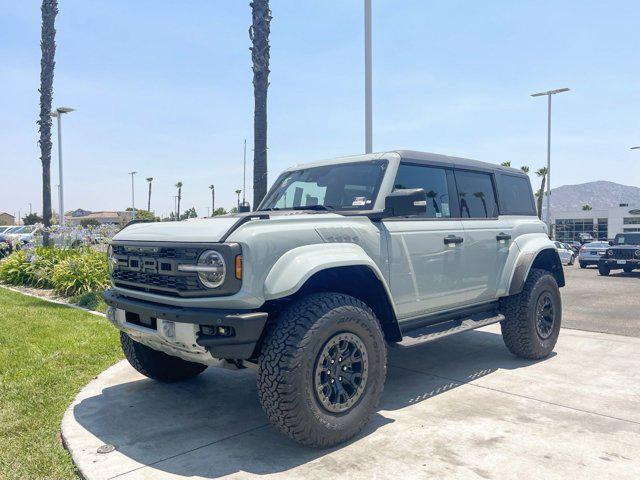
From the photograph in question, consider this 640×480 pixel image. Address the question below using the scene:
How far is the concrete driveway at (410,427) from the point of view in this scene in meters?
3.22

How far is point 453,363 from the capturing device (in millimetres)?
5684

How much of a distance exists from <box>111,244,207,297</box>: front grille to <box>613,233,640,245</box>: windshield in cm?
1934

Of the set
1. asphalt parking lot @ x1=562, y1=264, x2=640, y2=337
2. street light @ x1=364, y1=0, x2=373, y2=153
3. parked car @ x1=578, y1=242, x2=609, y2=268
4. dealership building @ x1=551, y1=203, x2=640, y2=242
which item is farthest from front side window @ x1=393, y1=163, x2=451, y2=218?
dealership building @ x1=551, y1=203, x2=640, y2=242

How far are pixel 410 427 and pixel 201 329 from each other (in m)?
1.69

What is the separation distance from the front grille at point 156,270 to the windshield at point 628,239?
63.5 feet

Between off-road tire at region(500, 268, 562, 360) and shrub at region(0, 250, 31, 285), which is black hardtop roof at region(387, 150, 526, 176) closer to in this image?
off-road tire at region(500, 268, 562, 360)

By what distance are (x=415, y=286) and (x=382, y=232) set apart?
1.94 ft

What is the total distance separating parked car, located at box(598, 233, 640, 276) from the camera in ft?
59.1

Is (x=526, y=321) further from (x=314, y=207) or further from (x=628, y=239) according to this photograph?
(x=628, y=239)

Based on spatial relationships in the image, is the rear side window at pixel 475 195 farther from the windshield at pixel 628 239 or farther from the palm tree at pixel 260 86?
the windshield at pixel 628 239

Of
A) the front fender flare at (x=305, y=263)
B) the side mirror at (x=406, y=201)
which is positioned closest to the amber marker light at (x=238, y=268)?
the front fender flare at (x=305, y=263)

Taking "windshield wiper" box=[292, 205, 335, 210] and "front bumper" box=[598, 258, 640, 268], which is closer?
"windshield wiper" box=[292, 205, 335, 210]

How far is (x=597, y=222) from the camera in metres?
53.9

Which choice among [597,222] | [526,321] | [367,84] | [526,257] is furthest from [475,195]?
[597,222]
